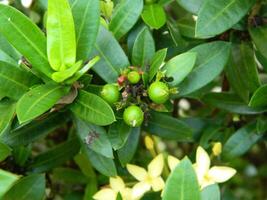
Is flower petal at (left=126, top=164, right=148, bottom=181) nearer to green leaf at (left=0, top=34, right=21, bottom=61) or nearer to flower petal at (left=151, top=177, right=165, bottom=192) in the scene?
flower petal at (left=151, top=177, right=165, bottom=192)

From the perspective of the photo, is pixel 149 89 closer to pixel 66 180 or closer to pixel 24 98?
pixel 24 98

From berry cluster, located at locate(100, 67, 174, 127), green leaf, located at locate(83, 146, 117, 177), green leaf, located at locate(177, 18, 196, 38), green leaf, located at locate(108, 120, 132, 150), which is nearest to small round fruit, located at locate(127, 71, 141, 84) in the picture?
berry cluster, located at locate(100, 67, 174, 127)

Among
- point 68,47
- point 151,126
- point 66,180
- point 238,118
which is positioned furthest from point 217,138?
point 68,47

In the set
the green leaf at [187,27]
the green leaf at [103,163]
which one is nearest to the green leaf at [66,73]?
the green leaf at [103,163]

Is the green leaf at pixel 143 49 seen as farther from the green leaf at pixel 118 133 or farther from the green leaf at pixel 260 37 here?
the green leaf at pixel 260 37

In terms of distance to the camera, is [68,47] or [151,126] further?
[151,126]

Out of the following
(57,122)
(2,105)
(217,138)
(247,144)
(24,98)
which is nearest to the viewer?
(24,98)
